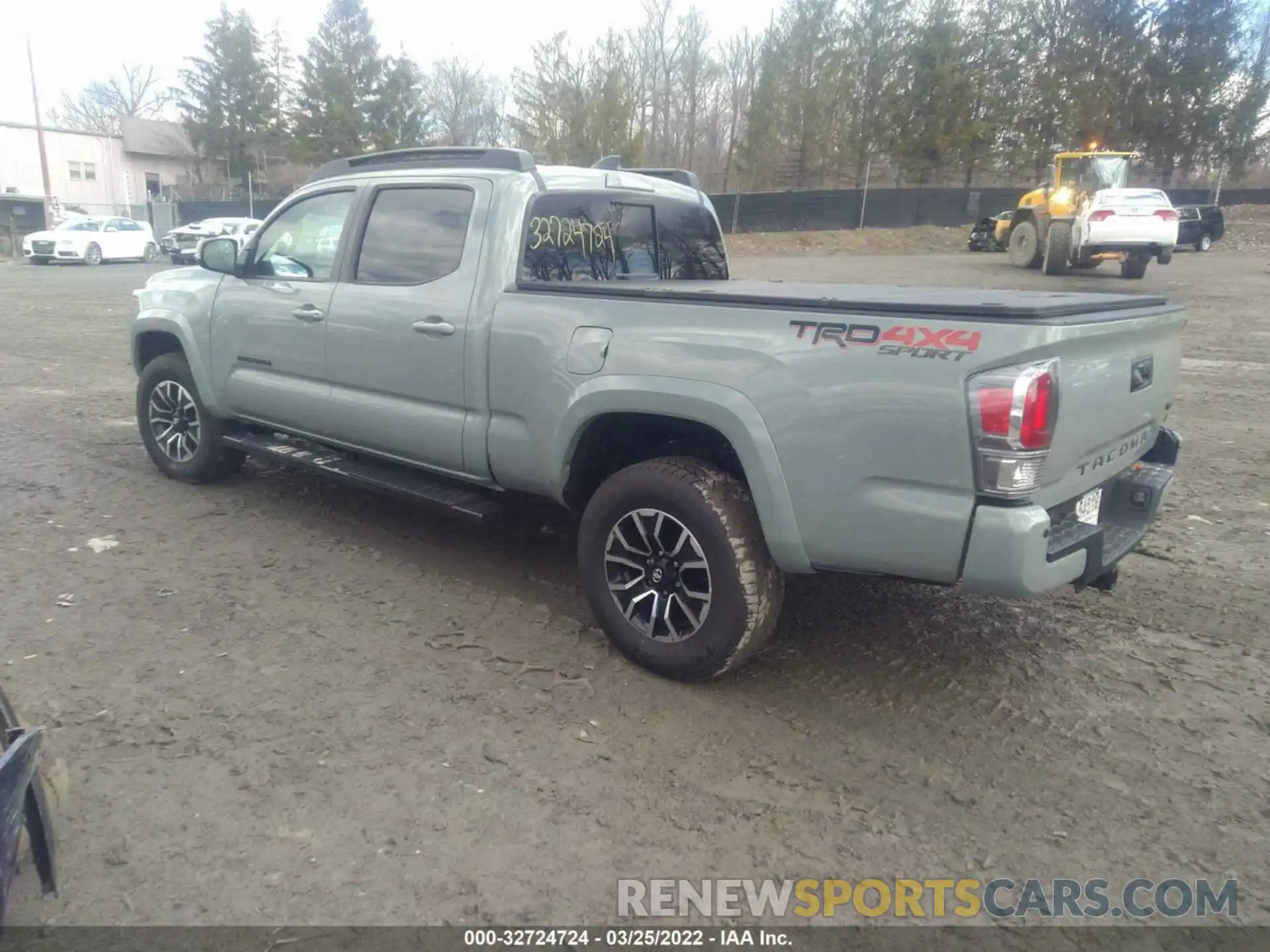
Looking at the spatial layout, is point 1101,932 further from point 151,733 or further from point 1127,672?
point 151,733

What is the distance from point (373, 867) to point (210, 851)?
459mm

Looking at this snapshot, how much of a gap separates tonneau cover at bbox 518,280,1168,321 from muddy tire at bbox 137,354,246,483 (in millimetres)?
2712

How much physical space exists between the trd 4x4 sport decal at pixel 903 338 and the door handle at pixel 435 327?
1688 mm

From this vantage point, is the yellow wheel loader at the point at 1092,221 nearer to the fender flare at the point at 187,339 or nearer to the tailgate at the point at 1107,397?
the tailgate at the point at 1107,397

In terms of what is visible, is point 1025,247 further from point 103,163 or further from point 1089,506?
point 103,163

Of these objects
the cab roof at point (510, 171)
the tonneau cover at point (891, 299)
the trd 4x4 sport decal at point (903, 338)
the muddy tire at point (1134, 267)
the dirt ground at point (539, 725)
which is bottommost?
the dirt ground at point (539, 725)

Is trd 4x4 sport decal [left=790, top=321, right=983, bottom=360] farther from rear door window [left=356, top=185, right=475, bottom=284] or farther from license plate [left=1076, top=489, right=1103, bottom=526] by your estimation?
rear door window [left=356, top=185, right=475, bottom=284]

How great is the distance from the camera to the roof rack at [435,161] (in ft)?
13.9

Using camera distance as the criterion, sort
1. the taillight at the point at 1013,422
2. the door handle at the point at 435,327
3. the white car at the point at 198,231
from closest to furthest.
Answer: the taillight at the point at 1013,422
the door handle at the point at 435,327
the white car at the point at 198,231

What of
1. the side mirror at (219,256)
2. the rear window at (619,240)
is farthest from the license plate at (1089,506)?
the side mirror at (219,256)

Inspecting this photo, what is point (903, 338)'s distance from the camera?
9.32ft

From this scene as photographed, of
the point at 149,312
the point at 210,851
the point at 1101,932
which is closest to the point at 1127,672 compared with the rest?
the point at 1101,932

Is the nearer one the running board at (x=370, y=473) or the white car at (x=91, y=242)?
the running board at (x=370, y=473)

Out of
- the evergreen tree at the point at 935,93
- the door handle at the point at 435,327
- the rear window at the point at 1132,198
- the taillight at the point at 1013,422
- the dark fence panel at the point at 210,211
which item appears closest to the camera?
the taillight at the point at 1013,422
